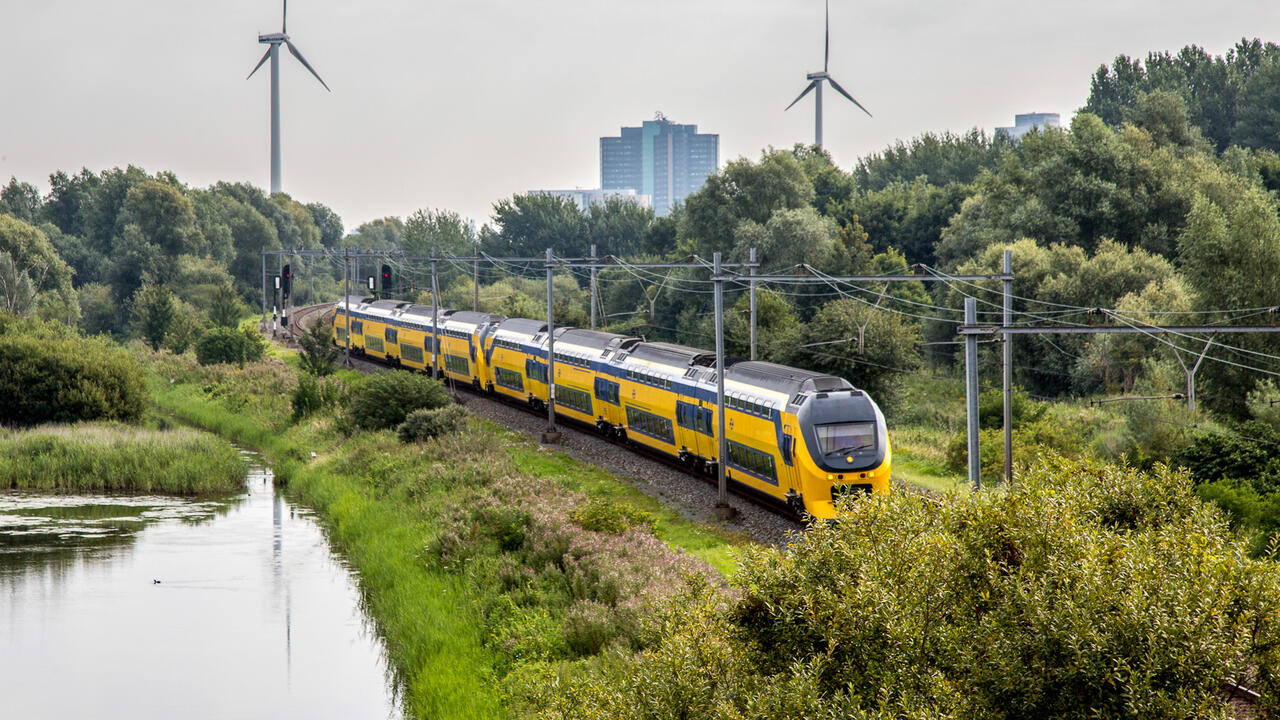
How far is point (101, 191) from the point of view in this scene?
414 ft

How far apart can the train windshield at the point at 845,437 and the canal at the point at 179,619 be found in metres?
11.0

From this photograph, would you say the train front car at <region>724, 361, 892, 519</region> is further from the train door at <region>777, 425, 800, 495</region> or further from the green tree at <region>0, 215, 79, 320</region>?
the green tree at <region>0, 215, 79, 320</region>

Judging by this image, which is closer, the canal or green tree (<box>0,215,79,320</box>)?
the canal

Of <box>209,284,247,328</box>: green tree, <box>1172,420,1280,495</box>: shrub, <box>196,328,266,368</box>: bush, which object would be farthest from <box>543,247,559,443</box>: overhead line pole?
<box>209,284,247,328</box>: green tree

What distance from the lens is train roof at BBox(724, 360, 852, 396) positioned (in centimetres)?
2852

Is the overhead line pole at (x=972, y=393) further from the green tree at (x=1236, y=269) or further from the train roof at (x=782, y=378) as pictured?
the green tree at (x=1236, y=269)

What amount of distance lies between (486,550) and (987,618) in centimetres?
1889

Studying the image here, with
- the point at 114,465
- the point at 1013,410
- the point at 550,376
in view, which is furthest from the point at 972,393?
the point at 114,465

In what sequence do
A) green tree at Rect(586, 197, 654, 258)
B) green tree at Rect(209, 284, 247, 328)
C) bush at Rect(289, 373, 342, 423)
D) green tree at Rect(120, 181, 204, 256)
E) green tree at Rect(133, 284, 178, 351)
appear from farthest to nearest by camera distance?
green tree at Rect(586, 197, 654, 258), green tree at Rect(120, 181, 204, 256), green tree at Rect(133, 284, 178, 351), green tree at Rect(209, 284, 247, 328), bush at Rect(289, 373, 342, 423)

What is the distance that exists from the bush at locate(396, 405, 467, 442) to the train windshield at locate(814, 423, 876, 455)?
19.5 metres

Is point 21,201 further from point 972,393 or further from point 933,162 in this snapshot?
point 972,393

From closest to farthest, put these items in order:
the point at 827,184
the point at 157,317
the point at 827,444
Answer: the point at 827,444 < the point at 157,317 < the point at 827,184

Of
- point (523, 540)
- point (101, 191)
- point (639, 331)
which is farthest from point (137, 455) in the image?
point (101, 191)

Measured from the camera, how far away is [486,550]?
2831cm
